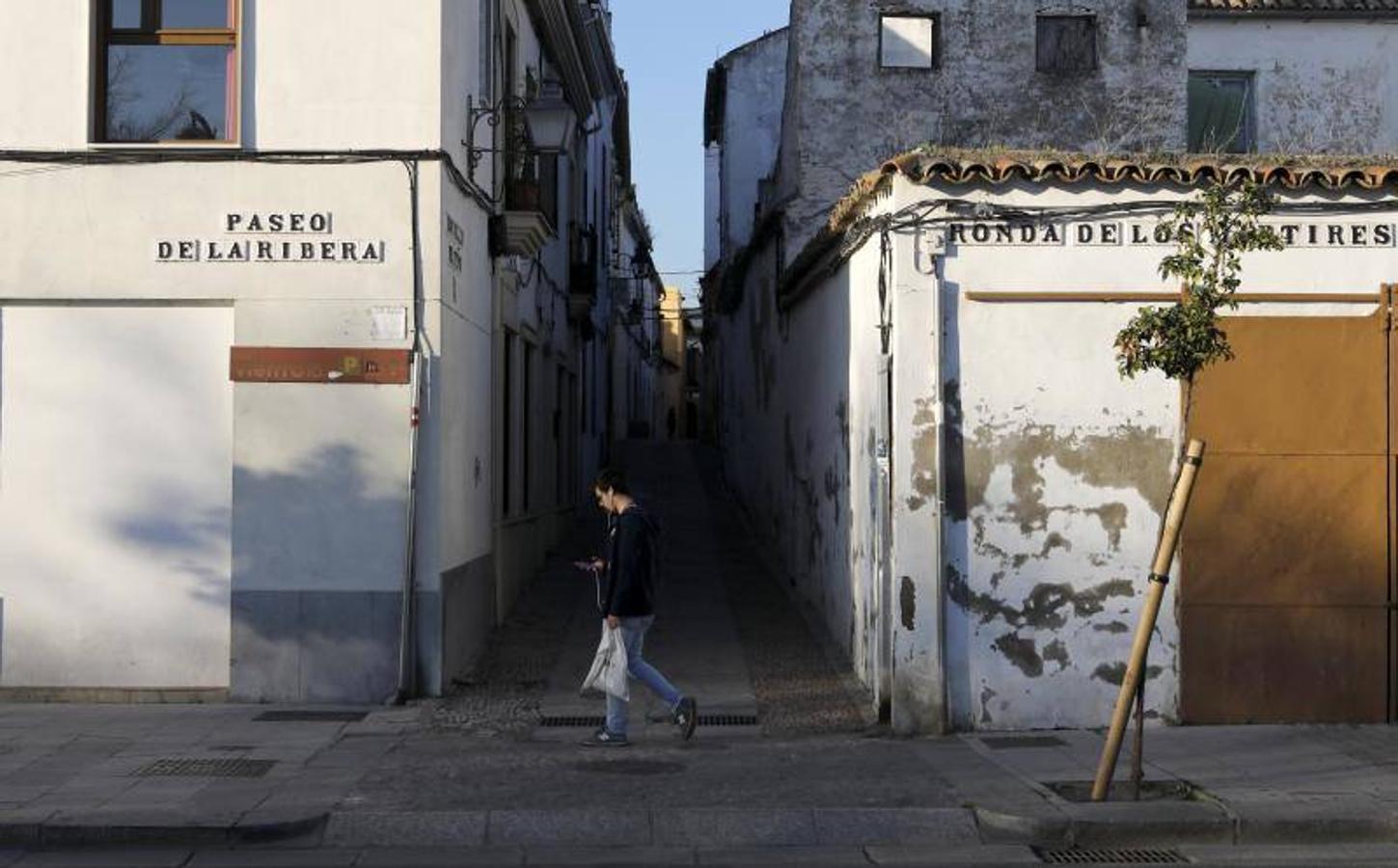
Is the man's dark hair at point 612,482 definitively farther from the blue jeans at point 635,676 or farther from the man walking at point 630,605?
the blue jeans at point 635,676

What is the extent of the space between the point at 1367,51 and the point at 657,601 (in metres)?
15.4

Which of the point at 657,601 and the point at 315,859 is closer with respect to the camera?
the point at 315,859

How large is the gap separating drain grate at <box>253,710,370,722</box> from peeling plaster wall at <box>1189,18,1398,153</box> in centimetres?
1809

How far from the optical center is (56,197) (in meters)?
11.1

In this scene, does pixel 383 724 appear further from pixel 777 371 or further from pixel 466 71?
pixel 777 371

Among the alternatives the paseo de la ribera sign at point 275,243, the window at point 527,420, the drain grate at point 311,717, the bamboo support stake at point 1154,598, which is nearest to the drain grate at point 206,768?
the drain grate at point 311,717

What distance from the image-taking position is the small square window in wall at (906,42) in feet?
64.8

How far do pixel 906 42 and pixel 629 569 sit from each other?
12170mm

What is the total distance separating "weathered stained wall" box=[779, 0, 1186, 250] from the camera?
64.4 feet

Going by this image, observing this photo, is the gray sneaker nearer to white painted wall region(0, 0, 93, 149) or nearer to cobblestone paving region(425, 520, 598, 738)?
cobblestone paving region(425, 520, 598, 738)

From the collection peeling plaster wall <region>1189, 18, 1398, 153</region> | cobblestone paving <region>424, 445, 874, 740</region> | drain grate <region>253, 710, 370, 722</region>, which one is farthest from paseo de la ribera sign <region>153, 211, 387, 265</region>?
peeling plaster wall <region>1189, 18, 1398, 153</region>

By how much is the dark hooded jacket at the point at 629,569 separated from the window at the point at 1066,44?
1267cm

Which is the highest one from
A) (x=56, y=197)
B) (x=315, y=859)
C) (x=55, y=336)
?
(x=56, y=197)

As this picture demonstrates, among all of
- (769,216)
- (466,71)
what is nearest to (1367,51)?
(769,216)
